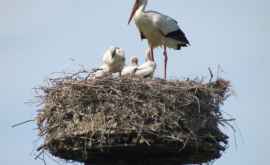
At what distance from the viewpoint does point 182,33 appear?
43.1ft

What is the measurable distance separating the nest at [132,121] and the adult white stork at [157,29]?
2.70 metres

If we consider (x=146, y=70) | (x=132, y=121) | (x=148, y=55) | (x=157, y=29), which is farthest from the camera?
(x=148, y=55)

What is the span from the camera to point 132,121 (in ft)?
30.4

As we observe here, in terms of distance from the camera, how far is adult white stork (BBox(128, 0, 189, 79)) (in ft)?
42.2

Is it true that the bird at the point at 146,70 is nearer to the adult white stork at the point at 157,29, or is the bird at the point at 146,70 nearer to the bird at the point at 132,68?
the bird at the point at 132,68

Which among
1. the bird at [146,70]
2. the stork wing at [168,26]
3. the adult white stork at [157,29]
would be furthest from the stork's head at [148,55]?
the bird at [146,70]

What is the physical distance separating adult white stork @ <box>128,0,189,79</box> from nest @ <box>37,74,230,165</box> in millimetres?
2699

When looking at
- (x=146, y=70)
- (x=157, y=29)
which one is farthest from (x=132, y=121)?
(x=157, y=29)

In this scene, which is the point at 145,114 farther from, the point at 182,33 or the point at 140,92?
the point at 182,33

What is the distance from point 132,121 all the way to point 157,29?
386 cm

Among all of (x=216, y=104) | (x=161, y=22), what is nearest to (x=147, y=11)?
(x=161, y=22)

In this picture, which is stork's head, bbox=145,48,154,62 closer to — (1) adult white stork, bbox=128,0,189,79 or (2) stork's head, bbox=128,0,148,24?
(1) adult white stork, bbox=128,0,189,79

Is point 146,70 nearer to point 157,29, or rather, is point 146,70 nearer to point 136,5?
point 157,29

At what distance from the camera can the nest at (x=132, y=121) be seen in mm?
9117
